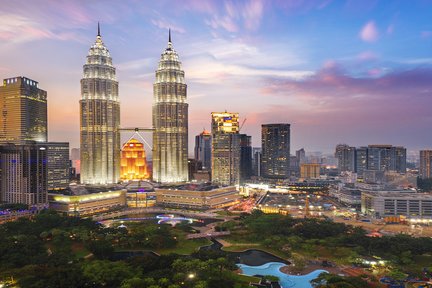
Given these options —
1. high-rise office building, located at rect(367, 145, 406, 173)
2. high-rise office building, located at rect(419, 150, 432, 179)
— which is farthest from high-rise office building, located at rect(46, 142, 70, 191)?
high-rise office building, located at rect(419, 150, 432, 179)

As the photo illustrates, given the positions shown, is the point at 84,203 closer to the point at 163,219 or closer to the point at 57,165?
the point at 163,219

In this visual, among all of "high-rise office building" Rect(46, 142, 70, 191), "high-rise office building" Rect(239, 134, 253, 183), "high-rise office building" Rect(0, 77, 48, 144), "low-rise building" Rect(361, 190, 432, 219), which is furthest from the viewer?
"high-rise office building" Rect(239, 134, 253, 183)

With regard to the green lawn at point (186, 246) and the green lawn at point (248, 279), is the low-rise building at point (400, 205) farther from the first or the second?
the green lawn at point (248, 279)

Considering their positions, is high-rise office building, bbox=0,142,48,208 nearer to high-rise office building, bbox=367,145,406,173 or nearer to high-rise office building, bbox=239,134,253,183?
high-rise office building, bbox=239,134,253,183

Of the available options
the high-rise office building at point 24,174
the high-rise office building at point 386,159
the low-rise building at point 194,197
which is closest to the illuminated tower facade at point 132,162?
the low-rise building at point 194,197

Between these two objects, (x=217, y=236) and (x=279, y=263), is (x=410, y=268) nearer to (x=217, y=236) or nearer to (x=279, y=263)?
(x=279, y=263)

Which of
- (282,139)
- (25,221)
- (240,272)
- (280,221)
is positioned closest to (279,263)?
(240,272)

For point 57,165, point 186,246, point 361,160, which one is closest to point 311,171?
point 361,160
